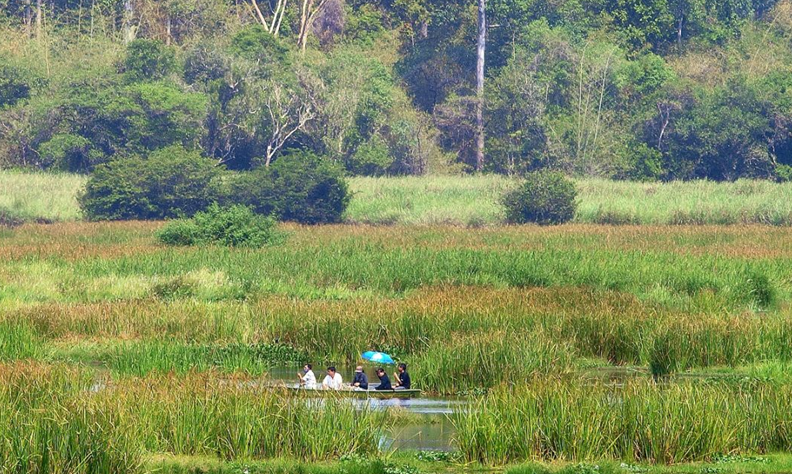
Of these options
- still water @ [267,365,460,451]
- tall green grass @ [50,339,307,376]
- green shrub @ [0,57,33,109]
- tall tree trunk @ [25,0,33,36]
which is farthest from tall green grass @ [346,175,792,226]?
still water @ [267,365,460,451]

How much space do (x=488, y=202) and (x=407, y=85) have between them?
19408 mm

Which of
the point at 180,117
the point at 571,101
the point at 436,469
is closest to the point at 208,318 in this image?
the point at 436,469

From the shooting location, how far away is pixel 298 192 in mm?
60719

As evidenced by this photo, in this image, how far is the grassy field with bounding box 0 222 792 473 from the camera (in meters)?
16.1

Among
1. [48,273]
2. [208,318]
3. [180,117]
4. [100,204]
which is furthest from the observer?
[180,117]

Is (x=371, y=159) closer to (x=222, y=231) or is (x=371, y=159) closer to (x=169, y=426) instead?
(x=222, y=231)

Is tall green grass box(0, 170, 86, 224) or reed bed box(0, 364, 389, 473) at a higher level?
reed bed box(0, 364, 389, 473)

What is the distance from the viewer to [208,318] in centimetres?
2656

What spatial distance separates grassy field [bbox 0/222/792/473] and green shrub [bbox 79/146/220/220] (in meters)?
10.4

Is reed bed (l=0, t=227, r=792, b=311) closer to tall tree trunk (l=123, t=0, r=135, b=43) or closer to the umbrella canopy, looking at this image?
the umbrella canopy

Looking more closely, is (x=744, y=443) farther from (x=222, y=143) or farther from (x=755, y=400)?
(x=222, y=143)

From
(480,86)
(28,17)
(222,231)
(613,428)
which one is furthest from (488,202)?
(613,428)

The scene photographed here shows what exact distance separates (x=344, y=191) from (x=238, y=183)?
4.75 meters

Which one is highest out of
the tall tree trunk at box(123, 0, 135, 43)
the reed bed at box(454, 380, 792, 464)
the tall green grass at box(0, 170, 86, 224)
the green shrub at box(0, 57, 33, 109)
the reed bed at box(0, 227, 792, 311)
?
the tall tree trunk at box(123, 0, 135, 43)
